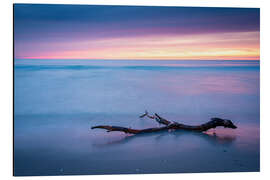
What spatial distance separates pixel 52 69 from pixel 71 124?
599 mm

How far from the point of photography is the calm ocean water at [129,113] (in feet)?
10.3

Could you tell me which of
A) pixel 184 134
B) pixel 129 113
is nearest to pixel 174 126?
pixel 184 134

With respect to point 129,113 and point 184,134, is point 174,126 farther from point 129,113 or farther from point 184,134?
point 129,113

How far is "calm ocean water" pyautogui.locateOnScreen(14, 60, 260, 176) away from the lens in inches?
123

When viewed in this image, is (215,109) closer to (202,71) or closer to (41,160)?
(202,71)

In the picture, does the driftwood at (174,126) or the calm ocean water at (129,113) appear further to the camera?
the driftwood at (174,126)

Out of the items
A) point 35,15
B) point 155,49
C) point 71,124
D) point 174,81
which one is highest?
point 35,15

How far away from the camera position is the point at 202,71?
3451 mm

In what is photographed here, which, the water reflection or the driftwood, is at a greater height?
the driftwood

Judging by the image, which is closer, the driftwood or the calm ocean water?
the calm ocean water

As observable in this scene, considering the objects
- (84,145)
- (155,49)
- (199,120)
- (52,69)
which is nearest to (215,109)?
(199,120)

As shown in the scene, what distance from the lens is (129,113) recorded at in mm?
3336

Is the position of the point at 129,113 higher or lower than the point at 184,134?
higher

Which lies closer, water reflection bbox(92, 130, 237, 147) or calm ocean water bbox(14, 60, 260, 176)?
calm ocean water bbox(14, 60, 260, 176)
